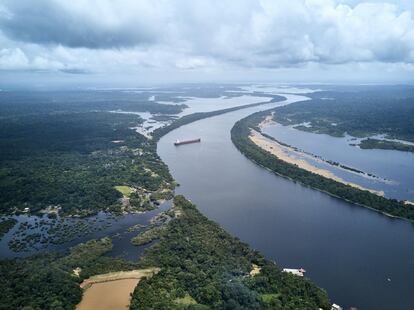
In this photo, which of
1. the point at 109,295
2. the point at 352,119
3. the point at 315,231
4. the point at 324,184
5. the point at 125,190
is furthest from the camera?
the point at 352,119

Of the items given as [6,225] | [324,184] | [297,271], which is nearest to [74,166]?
[6,225]

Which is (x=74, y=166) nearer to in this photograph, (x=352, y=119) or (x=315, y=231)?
(x=315, y=231)

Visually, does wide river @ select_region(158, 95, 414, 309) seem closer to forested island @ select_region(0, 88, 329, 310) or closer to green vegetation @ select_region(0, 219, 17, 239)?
forested island @ select_region(0, 88, 329, 310)

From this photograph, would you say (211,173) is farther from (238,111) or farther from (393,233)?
(238,111)

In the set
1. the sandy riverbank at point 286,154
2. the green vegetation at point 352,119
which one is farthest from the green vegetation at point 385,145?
the sandy riverbank at point 286,154

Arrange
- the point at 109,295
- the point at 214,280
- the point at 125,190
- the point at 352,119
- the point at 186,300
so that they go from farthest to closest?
the point at 352,119, the point at 125,190, the point at 214,280, the point at 109,295, the point at 186,300

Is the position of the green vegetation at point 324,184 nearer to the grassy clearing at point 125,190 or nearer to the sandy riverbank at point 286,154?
the sandy riverbank at point 286,154
